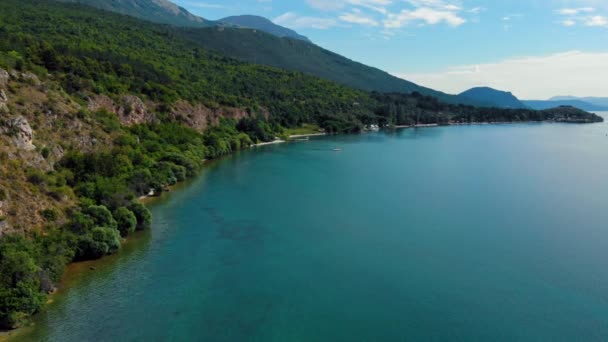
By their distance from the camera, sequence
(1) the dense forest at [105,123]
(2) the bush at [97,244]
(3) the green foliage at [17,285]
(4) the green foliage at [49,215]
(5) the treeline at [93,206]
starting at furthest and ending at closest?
(2) the bush at [97,244]
(4) the green foliage at [49,215]
(1) the dense forest at [105,123]
(5) the treeline at [93,206]
(3) the green foliage at [17,285]

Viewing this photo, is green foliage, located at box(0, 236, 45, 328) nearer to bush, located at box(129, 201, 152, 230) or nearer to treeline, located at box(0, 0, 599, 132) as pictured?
bush, located at box(129, 201, 152, 230)

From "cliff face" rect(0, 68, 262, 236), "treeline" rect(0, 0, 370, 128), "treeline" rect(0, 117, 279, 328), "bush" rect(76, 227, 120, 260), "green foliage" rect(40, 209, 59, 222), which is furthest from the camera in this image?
"treeline" rect(0, 0, 370, 128)

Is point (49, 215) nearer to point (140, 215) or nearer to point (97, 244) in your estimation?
point (97, 244)

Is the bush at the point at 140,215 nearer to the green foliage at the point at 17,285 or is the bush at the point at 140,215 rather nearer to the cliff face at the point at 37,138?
the cliff face at the point at 37,138

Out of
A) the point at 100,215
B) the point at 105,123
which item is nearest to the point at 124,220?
the point at 100,215

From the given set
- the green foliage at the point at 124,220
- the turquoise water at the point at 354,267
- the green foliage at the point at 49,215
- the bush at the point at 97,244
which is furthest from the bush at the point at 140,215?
the green foliage at the point at 49,215

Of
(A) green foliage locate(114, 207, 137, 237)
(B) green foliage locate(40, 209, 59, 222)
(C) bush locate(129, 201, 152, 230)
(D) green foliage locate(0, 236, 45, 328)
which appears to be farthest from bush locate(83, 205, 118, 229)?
(D) green foliage locate(0, 236, 45, 328)

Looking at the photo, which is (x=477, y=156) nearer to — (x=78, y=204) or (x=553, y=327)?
(x=553, y=327)
